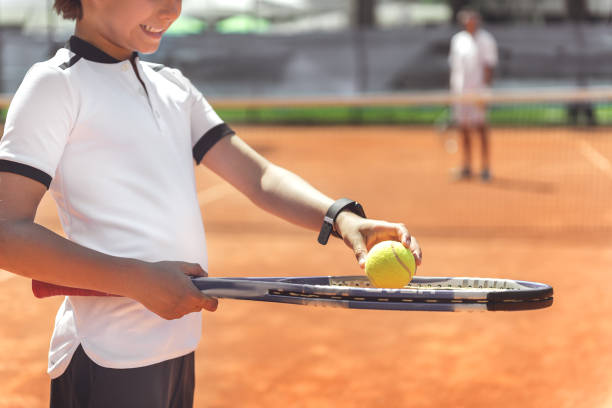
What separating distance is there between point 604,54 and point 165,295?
15.1 m

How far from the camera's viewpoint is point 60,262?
4.29 feet

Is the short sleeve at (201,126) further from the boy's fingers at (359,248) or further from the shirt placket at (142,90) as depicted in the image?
the boy's fingers at (359,248)

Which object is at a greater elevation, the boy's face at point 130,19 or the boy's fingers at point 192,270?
the boy's face at point 130,19

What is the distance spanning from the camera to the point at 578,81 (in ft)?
49.2

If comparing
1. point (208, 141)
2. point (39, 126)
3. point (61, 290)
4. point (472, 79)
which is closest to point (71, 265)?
point (61, 290)

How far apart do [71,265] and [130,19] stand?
47cm

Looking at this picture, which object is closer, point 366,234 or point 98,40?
point 98,40

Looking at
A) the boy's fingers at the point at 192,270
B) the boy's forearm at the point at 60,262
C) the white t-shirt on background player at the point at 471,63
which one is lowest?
the white t-shirt on background player at the point at 471,63

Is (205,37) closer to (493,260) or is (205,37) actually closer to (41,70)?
(493,260)

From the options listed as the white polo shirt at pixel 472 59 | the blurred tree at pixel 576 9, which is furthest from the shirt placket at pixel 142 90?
the blurred tree at pixel 576 9

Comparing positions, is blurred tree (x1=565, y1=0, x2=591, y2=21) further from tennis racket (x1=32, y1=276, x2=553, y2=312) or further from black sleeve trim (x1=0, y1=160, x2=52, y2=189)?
black sleeve trim (x1=0, y1=160, x2=52, y2=189)

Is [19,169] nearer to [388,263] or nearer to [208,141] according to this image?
[208,141]

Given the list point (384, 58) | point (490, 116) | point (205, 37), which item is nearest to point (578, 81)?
point (490, 116)

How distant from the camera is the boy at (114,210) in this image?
4.31 ft
